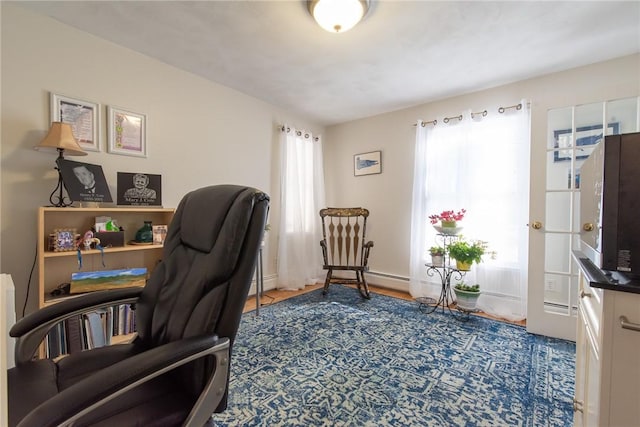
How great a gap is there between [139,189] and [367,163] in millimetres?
2630

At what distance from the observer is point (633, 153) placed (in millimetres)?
748

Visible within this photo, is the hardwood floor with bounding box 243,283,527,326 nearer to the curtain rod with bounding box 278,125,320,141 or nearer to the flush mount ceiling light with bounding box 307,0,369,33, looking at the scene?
the curtain rod with bounding box 278,125,320,141

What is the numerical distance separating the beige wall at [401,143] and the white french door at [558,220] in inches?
2.5

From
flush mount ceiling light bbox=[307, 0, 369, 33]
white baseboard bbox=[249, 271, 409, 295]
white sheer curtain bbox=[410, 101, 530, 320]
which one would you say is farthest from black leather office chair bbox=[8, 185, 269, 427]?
white sheer curtain bbox=[410, 101, 530, 320]

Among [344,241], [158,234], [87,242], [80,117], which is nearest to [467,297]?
[344,241]

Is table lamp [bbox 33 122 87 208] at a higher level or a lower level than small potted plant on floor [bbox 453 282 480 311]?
higher

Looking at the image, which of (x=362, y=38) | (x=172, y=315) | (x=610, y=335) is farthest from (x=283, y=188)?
(x=610, y=335)

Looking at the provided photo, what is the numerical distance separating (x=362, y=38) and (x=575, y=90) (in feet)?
6.40

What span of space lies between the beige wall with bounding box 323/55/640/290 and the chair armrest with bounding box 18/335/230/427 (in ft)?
8.33

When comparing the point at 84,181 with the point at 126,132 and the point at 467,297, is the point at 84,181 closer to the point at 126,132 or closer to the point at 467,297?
the point at 126,132

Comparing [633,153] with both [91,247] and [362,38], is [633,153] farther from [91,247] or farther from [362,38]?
[91,247]

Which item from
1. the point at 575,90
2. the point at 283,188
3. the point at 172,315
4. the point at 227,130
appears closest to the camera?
the point at 172,315

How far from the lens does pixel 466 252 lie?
2486 millimetres

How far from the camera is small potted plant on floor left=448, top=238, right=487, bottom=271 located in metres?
2.47
